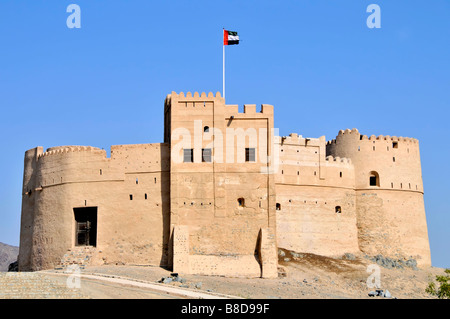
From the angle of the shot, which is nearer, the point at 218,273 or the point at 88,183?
the point at 218,273

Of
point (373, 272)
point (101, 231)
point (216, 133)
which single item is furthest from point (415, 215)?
point (101, 231)

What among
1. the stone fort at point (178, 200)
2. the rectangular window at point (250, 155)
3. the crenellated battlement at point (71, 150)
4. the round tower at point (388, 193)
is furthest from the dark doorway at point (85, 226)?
the round tower at point (388, 193)

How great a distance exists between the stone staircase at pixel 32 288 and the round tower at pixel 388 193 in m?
24.5

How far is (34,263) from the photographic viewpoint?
43.6 meters

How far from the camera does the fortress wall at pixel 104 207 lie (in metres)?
40.5

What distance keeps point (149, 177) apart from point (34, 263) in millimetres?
9027

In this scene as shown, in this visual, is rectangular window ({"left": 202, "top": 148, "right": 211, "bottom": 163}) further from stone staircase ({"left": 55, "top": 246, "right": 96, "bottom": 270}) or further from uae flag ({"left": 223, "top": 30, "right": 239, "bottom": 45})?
stone staircase ({"left": 55, "top": 246, "right": 96, "bottom": 270})

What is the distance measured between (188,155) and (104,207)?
18.7 feet

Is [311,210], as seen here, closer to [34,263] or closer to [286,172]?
[286,172]

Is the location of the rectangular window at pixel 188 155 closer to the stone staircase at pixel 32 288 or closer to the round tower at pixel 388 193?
the stone staircase at pixel 32 288

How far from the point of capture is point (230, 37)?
141 feet
